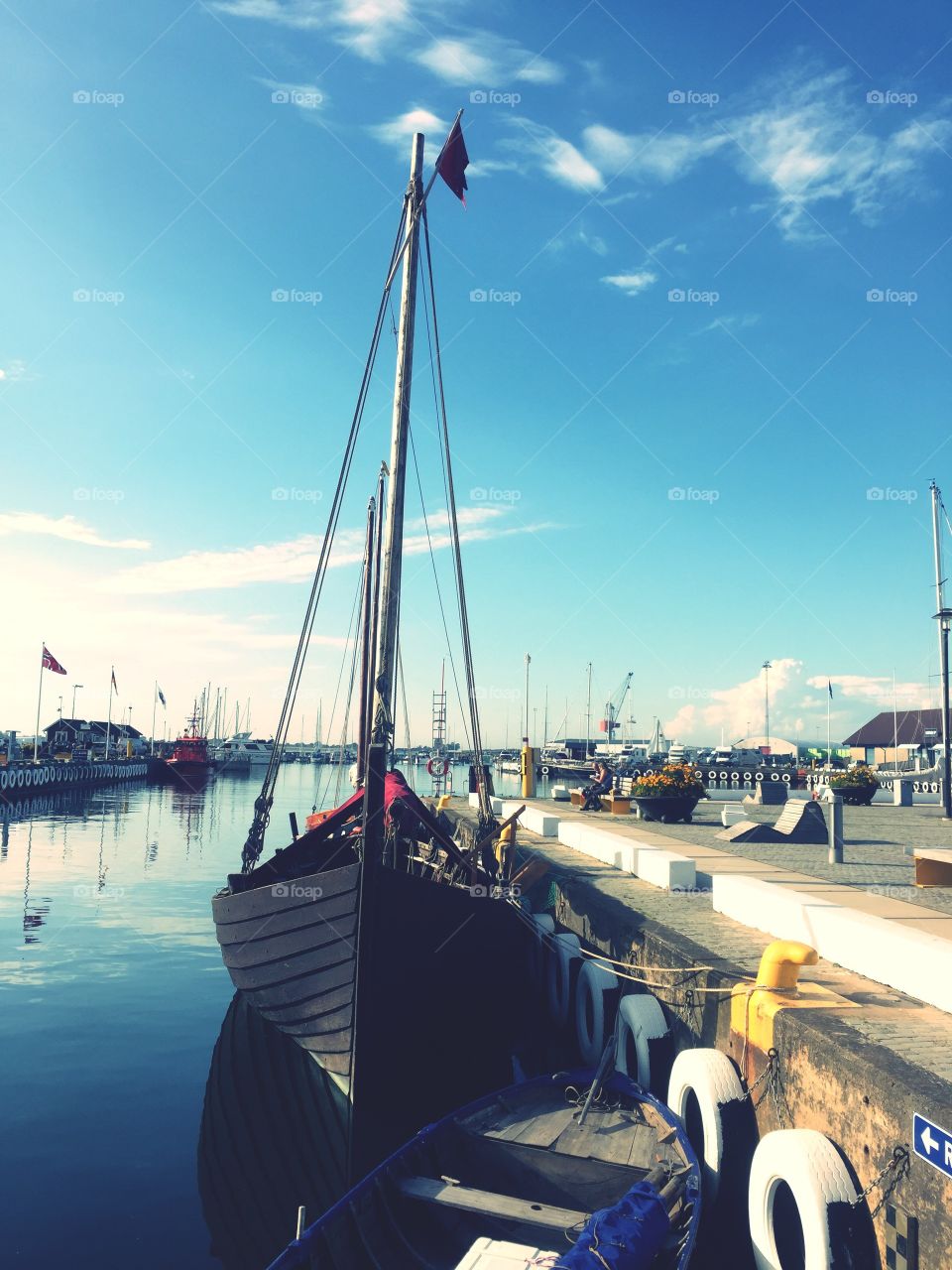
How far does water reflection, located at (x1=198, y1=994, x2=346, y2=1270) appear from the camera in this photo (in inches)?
348

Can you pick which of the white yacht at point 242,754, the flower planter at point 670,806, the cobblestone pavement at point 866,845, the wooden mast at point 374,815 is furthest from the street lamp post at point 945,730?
the white yacht at point 242,754

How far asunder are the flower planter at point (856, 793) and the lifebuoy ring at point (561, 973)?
2128 centimetres

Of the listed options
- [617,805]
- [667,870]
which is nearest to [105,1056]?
[667,870]

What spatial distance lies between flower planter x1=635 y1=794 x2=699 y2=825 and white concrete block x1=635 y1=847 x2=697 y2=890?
31.2 feet

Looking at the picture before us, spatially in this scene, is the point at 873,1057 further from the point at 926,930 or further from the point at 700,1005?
the point at 926,930

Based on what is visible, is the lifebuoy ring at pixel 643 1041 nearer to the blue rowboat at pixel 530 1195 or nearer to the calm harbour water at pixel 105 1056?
the blue rowboat at pixel 530 1195

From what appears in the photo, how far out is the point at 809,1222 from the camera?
18.7ft

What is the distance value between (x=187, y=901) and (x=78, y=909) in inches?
123

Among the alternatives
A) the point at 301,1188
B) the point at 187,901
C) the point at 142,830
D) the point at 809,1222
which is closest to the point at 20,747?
the point at 142,830

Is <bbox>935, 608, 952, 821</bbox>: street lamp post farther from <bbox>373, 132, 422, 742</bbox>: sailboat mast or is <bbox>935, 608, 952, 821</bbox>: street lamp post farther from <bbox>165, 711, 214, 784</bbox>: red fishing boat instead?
<bbox>165, 711, 214, 784</bbox>: red fishing boat

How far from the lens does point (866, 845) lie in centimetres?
1916

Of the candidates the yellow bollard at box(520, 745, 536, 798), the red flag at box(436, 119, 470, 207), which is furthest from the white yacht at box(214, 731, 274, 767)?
the red flag at box(436, 119, 470, 207)

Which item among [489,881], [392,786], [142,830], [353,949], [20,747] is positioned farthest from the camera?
[20,747]

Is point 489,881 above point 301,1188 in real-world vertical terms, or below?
above
